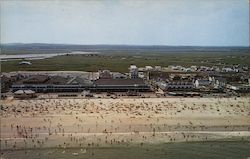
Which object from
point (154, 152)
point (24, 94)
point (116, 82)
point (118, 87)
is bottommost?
point (154, 152)

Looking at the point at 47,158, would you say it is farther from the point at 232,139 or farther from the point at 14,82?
the point at 14,82

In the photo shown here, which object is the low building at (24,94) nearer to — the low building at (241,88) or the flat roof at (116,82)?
the flat roof at (116,82)

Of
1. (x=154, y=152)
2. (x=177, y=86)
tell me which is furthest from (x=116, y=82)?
(x=154, y=152)

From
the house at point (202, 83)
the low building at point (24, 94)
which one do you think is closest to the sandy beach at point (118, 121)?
the low building at point (24, 94)

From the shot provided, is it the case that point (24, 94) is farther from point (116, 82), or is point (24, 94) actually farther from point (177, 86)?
point (177, 86)

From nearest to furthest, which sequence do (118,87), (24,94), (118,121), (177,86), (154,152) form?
(154,152)
(118,121)
(24,94)
(118,87)
(177,86)

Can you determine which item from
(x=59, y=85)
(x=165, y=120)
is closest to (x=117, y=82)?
(x=59, y=85)
